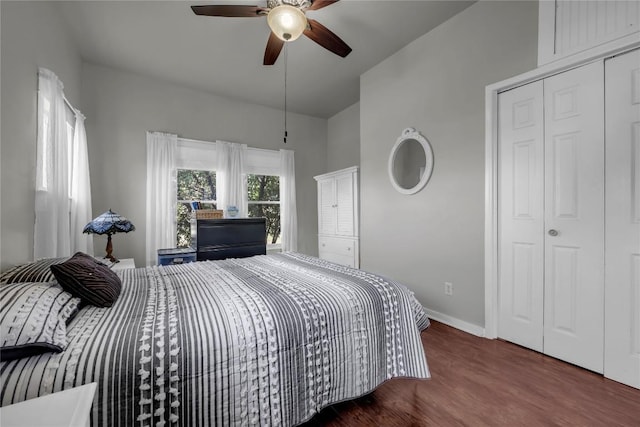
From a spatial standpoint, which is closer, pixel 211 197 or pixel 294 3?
pixel 294 3

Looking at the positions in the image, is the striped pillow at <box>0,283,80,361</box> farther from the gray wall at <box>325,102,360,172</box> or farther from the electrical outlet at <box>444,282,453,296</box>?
the gray wall at <box>325,102,360,172</box>

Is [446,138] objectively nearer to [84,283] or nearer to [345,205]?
[345,205]

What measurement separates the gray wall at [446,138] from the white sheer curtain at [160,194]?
2.75 metres

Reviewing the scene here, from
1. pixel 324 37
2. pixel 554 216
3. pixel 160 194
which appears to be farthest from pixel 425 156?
pixel 160 194

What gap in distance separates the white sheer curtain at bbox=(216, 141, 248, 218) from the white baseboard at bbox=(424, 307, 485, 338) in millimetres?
2942

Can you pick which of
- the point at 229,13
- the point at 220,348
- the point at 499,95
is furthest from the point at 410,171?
the point at 220,348

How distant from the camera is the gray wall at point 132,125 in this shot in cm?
333

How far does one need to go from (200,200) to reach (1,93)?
8.64 ft

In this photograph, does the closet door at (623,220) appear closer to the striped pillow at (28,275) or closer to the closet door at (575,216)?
the closet door at (575,216)

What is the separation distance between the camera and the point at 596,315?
184 centimetres

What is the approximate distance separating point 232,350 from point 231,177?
343 centimetres

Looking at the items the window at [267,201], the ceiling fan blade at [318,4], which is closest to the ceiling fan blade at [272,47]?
the ceiling fan blade at [318,4]

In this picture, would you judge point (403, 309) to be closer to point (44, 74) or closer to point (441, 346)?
point (441, 346)

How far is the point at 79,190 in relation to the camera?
2740mm
